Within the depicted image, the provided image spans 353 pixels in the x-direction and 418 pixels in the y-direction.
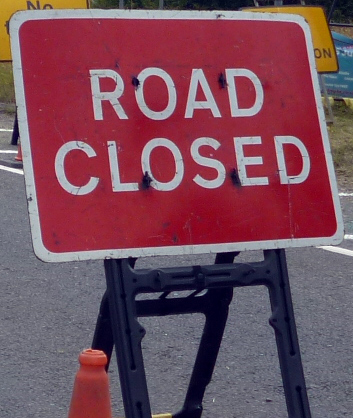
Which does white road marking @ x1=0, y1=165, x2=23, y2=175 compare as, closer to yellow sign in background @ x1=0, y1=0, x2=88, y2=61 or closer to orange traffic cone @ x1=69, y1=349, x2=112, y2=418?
yellow sign in background @ x1=0, y1=0, x2=88, y2=61

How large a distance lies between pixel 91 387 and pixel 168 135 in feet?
2.70

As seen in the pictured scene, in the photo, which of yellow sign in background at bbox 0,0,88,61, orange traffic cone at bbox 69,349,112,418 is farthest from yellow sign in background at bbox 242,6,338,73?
orange traffic cone at bbox 69,349,112,418

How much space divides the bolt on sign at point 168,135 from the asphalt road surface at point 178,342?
137 cm

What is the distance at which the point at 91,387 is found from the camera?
118 inches

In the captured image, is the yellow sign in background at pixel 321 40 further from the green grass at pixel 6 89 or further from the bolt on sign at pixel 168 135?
the bolt on sign at pixel 168 135

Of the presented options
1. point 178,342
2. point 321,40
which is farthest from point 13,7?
point 178,342

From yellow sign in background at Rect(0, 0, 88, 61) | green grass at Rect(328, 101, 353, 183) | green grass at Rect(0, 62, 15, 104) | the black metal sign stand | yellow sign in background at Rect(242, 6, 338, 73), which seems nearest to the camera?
the black metal sign stand

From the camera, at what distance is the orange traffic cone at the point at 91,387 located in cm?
297

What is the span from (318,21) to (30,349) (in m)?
8.00

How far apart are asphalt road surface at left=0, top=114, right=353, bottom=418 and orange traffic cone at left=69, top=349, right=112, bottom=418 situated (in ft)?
3.25

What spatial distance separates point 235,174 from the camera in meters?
2.93

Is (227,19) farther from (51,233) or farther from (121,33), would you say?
(51,233)

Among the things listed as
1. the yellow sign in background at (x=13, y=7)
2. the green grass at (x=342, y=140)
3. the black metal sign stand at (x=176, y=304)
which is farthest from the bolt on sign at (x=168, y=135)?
the yellow sign in background at (x=13, y=7)

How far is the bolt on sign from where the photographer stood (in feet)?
9.17
